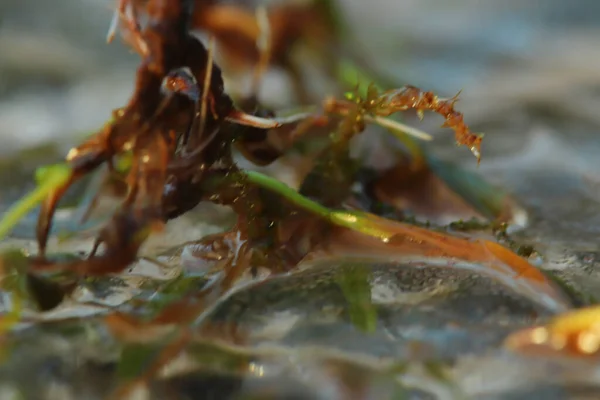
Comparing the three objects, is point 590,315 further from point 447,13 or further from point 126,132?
point 447,13

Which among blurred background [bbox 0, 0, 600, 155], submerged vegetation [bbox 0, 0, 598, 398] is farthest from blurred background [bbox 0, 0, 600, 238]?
submerged vegetation [bbox 0, 0, 598, 398]

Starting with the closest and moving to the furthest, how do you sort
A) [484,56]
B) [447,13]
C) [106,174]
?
[106,174], [484,56], [447,13]

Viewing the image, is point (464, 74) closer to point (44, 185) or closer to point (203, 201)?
point (203, 201)

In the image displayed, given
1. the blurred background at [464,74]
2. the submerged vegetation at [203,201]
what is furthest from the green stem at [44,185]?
the blurred background at [464,74]

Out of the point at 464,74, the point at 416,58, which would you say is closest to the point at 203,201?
the point at 464,74

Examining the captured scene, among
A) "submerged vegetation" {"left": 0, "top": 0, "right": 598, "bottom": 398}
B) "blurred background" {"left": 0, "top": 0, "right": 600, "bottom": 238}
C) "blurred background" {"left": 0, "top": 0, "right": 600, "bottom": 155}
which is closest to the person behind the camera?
"submerged vegetation" {"left": 0, "top": 0, "right": 598, "bottom": 398}

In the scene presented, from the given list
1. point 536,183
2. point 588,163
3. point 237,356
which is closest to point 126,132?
point 237,356

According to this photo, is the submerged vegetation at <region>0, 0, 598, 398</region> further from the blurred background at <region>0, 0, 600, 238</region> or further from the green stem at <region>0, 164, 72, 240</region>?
the blurred background at <region>0, 0, 600, 238</region>

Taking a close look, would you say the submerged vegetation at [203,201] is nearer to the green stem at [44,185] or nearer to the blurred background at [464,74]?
the green stem at [44,185]
